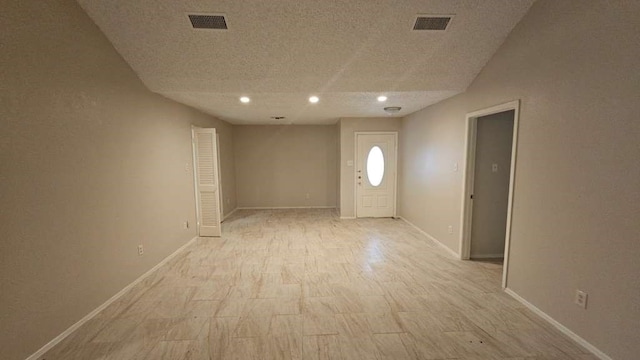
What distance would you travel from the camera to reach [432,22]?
8.16ft

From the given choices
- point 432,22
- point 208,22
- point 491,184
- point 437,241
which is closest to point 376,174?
point 437,241

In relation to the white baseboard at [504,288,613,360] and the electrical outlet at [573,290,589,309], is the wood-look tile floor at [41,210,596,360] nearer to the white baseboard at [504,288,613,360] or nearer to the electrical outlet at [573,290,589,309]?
the white baseboard at [504,288,613,360]

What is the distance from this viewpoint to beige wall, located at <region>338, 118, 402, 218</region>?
232 inches

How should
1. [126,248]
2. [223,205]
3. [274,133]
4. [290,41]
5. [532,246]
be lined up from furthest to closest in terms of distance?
[274,133] < [223,205] < [126,248] < [290,41] < [532,246]

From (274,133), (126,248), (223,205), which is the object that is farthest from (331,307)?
(274,133)

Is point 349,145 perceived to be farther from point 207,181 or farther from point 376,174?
point 207,181

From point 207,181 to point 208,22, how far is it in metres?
2.93

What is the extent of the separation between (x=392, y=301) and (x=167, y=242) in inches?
125

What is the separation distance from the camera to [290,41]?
2670 mm

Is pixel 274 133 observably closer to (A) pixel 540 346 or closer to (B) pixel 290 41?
(B) pixel 290 41

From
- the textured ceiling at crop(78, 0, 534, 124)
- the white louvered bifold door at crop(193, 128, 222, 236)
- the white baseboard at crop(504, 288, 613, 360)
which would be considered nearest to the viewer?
the white baseboard at crop(504, 288, 613, 360)

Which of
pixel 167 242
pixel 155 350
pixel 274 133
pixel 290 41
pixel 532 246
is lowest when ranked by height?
pixel 155 350

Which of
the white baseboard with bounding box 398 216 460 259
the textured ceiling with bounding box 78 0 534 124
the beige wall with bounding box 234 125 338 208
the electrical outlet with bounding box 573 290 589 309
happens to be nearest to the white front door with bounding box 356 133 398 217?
the white baseboard with bounding box 398 216 460 259

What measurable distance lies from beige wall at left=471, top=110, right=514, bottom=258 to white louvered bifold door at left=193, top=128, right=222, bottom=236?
13.9ft
